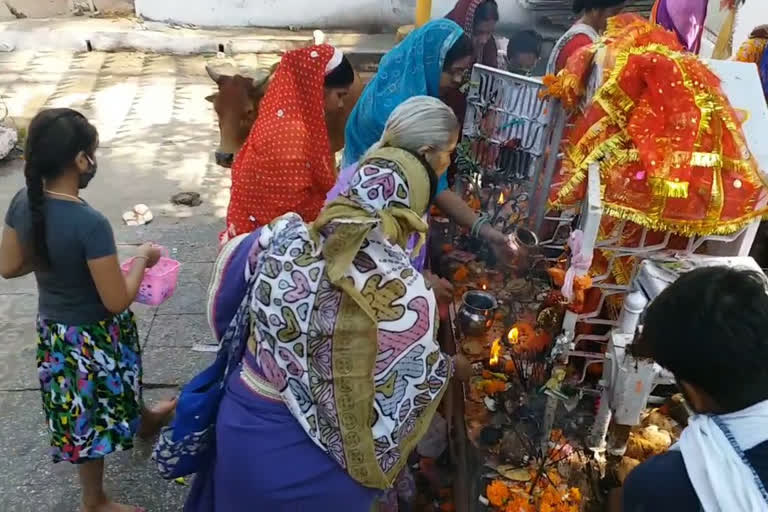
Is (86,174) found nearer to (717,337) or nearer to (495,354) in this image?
(495,354)

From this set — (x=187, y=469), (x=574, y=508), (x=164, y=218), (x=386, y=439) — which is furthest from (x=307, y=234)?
(x=164, y=218)

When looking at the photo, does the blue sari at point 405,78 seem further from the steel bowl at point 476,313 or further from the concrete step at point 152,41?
the concrete step at point 152,41

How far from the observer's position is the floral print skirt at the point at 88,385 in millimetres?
2418

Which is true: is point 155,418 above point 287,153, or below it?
below

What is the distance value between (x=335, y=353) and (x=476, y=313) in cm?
128

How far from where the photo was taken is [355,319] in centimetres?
163

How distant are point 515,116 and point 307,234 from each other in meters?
1.92

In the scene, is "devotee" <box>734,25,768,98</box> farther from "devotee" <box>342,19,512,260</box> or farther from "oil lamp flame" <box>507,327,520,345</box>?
"oil lamp flame" <box>507,327,520,345</box>

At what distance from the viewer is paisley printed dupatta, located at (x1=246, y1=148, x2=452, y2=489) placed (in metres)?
1.64

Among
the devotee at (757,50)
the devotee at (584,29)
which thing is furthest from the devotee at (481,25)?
the devotee at (757,50)

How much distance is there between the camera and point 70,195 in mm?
2186

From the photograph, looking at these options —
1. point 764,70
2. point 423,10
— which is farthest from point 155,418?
point 423,10

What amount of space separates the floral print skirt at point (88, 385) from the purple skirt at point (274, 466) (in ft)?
2.81

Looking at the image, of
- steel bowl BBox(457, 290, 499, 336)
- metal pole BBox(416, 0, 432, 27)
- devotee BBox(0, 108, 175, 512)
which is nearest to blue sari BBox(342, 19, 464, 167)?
steel bowl BBox(457, 290, 499, 336)
